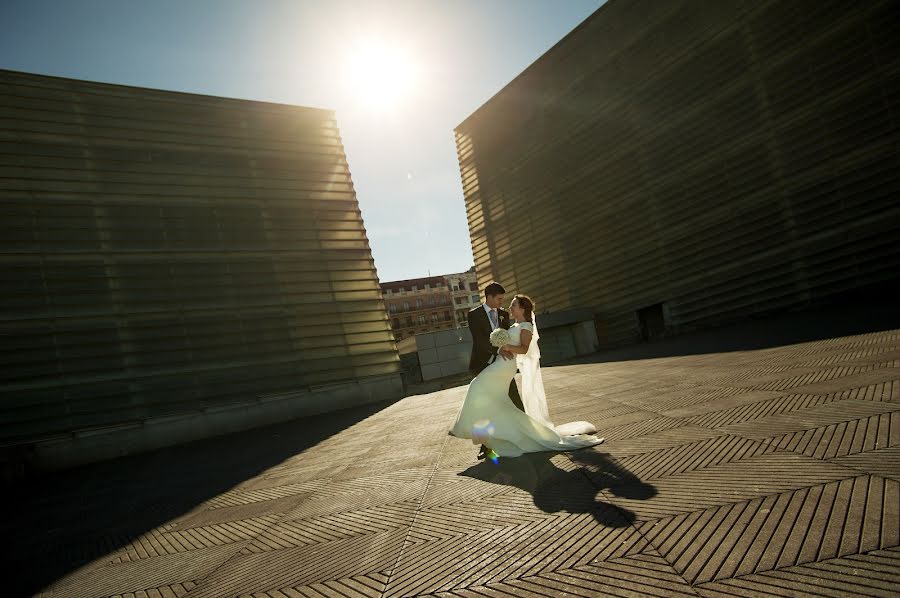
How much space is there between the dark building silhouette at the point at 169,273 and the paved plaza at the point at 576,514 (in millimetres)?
5855

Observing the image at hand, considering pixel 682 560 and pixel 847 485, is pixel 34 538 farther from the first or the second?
pixel 847 485

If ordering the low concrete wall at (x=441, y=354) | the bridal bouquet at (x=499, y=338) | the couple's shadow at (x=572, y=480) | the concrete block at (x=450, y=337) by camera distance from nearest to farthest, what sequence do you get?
the couple's shadow at (x=572, y=480) < the bridal bouquet at (x=499, y=338) < the low concrete wall at (x=441, y=354) < the concrete block at (x=450, y=337)

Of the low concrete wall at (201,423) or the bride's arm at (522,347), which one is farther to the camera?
the low concrete wall at (201,423)

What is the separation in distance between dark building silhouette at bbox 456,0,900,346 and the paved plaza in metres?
9.34

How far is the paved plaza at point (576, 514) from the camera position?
2.35 m

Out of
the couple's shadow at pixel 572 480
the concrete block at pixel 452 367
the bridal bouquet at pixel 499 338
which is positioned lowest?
the concrete block at pixel 452 367

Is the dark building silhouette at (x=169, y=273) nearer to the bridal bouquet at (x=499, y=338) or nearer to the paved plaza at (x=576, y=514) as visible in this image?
the paved plaza at (x=576, y=514)

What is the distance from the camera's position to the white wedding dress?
544cm

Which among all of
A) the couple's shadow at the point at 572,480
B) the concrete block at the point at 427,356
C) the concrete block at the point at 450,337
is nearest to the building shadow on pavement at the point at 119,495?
the couple's shadow at the point at 572,480

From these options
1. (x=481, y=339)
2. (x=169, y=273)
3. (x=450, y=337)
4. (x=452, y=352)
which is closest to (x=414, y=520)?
(x=481, y=339)

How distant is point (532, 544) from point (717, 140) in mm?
17624

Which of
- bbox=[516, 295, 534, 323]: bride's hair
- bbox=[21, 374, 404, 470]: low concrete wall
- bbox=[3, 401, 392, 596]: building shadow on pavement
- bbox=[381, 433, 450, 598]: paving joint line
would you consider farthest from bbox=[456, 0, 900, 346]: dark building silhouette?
bbox=[381, 433, 450, 598]: paving joint line

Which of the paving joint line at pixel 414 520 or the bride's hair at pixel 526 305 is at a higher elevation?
the bride's hair at pixel 526 305

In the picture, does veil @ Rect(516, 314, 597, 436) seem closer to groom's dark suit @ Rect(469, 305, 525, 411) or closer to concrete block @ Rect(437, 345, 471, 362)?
groom's dark suit @ Rect(469, 305, 525, 411)
